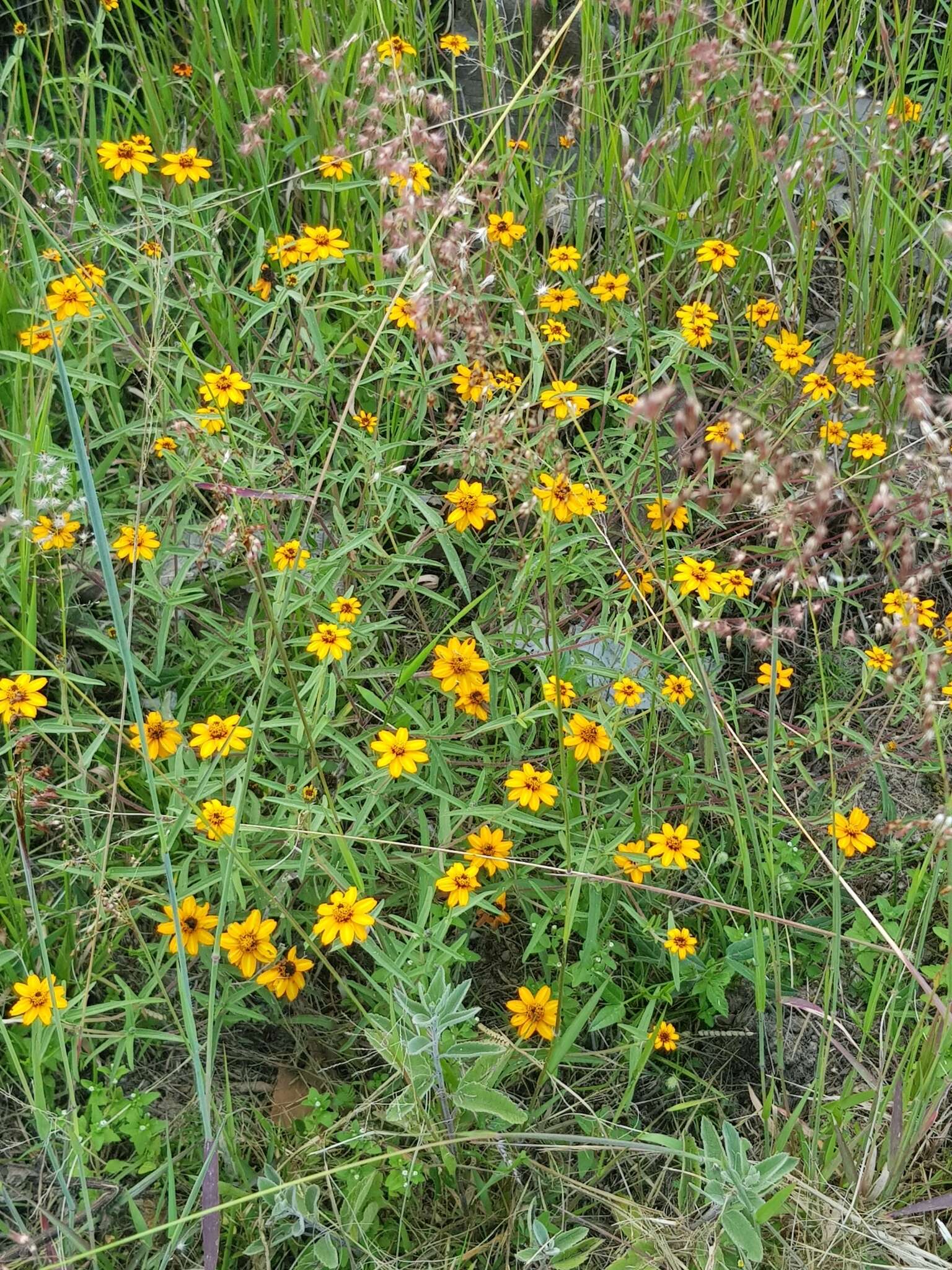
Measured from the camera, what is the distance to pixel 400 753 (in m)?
1.61

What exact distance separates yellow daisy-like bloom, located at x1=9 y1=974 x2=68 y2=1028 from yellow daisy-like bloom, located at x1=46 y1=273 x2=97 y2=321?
115 cm

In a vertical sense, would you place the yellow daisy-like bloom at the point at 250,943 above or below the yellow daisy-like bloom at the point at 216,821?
below

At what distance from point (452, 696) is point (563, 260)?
1.03m

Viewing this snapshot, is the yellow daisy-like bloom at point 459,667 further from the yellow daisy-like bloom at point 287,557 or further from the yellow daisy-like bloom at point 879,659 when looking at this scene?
the yellow daisy-like bloom at point 879,659

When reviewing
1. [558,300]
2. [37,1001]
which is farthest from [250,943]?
[558,300]

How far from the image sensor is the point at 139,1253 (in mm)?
1408

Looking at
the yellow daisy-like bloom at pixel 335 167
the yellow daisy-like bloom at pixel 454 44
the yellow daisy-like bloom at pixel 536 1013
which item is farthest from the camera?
the yellow daisy-like bloom at pixel 454 44

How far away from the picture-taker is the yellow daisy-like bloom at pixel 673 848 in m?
1.59

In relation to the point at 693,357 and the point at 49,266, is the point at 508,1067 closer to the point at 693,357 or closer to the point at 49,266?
A: the point at 693,357

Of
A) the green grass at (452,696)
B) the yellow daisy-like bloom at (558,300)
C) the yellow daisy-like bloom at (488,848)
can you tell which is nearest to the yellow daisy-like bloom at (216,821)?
the green grass at (452,696)

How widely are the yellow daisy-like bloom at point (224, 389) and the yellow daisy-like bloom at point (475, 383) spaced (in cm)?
40

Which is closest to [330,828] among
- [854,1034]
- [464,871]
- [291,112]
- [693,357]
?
[464,871]

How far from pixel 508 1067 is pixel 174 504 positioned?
1.14 m

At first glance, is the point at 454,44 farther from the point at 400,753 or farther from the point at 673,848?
the point at 673,848
